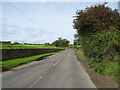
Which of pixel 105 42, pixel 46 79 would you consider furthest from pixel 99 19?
pixel 46 79

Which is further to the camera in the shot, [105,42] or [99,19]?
[99,19]

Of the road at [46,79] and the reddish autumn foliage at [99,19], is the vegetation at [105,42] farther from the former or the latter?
the road at [46,79]

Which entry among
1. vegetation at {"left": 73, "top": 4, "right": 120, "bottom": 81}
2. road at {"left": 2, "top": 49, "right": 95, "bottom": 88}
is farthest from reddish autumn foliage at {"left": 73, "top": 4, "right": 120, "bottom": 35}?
road at {"left": 2, "top": 49, "right": 95, "bottom": 88}

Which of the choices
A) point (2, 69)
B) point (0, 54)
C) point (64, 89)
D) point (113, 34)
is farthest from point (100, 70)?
point (0, 54)

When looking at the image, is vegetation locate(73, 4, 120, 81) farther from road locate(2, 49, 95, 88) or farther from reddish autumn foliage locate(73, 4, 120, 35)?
road locate(2, 49, 95, 88)

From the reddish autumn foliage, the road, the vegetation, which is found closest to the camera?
the road

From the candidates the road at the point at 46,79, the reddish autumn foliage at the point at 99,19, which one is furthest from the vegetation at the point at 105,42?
the road at the point at 46,79

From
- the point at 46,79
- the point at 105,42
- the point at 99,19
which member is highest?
the point at 99,19

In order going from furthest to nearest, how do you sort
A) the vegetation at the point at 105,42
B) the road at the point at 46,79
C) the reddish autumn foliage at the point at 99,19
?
the reddish autumn foliage at the point at 99,19 → the vegetation at the point at 105,42 → the road at the point at 46,79

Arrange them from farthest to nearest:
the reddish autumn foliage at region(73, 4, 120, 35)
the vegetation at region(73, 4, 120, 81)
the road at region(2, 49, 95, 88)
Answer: the reddish autumn foliage at region(73, 4, 120, 35) < the vegetation at region(73, 4, 120, 81) < the road at region(2, 49, 95, 88)

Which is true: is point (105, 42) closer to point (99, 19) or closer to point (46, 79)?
point (99, 19)

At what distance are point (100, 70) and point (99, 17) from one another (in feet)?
21.9

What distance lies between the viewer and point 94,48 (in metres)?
17.3

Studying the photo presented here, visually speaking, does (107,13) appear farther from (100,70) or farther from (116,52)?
(100,70)
